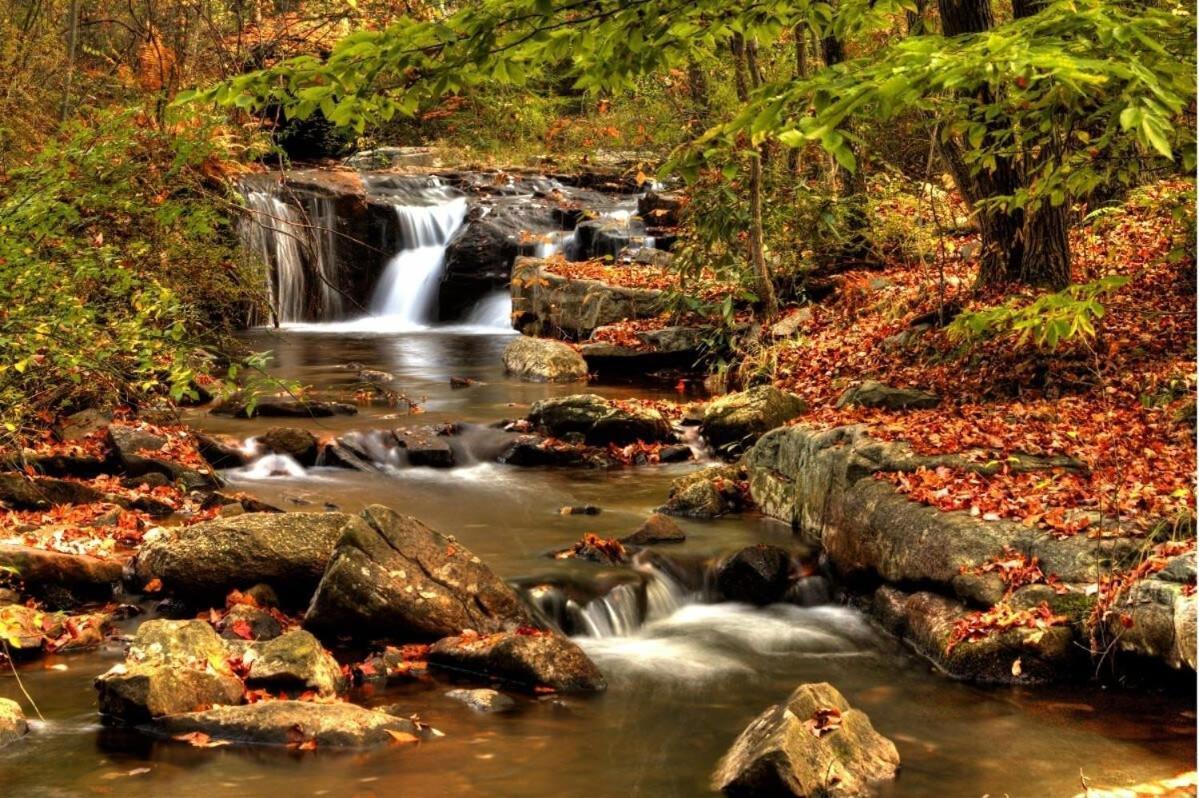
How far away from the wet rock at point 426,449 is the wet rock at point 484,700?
6042mm

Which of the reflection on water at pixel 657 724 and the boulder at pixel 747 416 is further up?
the boulder at pixel 747 416

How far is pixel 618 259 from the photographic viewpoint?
21.5 meters

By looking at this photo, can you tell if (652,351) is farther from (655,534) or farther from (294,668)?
(294,668)

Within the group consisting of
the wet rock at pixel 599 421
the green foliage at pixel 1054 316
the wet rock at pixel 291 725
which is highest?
the green foliage at pixel 1054 316

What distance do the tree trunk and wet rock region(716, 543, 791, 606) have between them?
22.3ft

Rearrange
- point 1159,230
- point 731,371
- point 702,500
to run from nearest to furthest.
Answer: point 702,500, point 1159,230, point 731,371

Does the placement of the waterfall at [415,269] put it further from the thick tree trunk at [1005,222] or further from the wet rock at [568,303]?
the thick tree trunk at [1005,222]

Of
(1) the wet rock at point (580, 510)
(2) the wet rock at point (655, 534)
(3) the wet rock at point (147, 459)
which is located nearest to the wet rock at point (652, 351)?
(1) the wet rock at point (580, 510)

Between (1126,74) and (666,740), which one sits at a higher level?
(1126,74)

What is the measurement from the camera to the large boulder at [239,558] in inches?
295

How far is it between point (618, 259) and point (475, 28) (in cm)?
1764

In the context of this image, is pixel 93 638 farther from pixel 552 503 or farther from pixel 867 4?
pixel 867 4

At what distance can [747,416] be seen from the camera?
40.5 ft

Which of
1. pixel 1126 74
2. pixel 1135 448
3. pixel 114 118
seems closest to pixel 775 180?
pixel 1135 448
